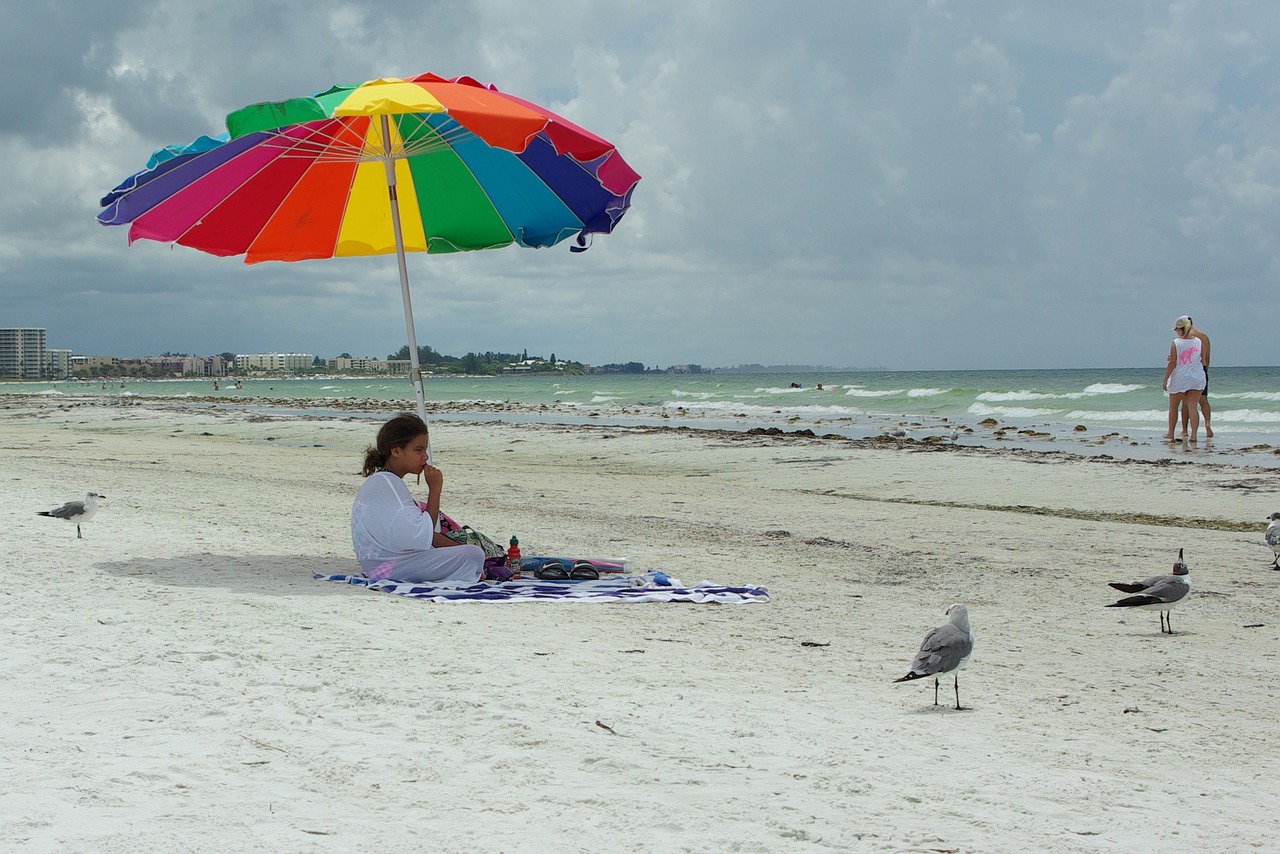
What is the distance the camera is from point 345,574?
7.00 meters

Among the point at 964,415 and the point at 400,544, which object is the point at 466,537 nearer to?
the point at 400,544

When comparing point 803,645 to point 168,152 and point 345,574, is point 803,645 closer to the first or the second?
point 345,574

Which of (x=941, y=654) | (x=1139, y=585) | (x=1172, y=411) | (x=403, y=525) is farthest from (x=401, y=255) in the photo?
(x=1172, y=411)

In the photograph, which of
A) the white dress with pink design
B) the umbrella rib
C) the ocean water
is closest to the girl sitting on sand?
the umbrella rib

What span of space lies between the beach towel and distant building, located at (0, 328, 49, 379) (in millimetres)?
182458

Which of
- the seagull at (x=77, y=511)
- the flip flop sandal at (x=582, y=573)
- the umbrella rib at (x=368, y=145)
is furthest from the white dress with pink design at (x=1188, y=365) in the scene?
the seagull at (x=77, y=511)

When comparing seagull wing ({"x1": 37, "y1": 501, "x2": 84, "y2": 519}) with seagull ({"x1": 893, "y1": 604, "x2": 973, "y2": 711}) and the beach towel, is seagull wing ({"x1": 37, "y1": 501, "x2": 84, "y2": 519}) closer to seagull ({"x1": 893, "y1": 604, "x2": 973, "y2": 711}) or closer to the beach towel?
the beach towel

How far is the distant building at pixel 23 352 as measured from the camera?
167 metres

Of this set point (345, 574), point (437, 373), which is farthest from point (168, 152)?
point (437, 373)

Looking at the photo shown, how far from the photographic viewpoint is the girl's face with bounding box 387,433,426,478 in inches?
265

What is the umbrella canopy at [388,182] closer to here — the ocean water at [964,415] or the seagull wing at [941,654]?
the seagull wing at [941,654]

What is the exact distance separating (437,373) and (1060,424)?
118m

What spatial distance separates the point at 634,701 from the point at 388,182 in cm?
439

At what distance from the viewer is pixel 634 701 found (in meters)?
4.23
